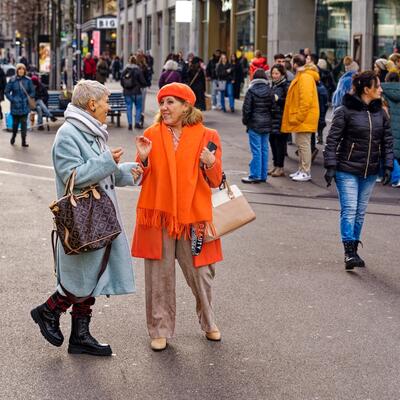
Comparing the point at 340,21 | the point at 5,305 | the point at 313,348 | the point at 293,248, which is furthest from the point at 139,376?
Result: the point at 340,21

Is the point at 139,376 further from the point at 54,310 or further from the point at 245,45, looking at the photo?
the point at 245,45

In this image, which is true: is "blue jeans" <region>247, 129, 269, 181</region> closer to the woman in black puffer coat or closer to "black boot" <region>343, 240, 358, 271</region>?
the woman in black puffer coat

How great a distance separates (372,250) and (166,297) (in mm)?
4154

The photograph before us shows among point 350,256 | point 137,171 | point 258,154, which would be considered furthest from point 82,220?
point 258,154

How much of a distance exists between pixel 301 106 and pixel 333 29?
1614 centimetres

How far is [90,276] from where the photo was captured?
20.3 ft

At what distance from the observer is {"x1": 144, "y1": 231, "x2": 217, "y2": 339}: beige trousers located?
6.49 m

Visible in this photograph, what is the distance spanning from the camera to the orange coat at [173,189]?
6.33m

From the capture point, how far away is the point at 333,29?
31062mm

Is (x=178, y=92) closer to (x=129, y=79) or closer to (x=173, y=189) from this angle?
(x=173, y=189)

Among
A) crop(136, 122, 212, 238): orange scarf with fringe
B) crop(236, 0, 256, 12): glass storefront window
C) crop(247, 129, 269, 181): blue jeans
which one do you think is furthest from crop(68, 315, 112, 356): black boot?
crop(236, 0, 256, 12): glass storefront window

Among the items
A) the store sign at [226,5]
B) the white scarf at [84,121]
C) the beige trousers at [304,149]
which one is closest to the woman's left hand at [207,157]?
the white scarf at [84,121]

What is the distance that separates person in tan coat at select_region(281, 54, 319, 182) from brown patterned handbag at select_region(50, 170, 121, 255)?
9.77 metres

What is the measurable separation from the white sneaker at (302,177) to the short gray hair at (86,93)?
9917mm
